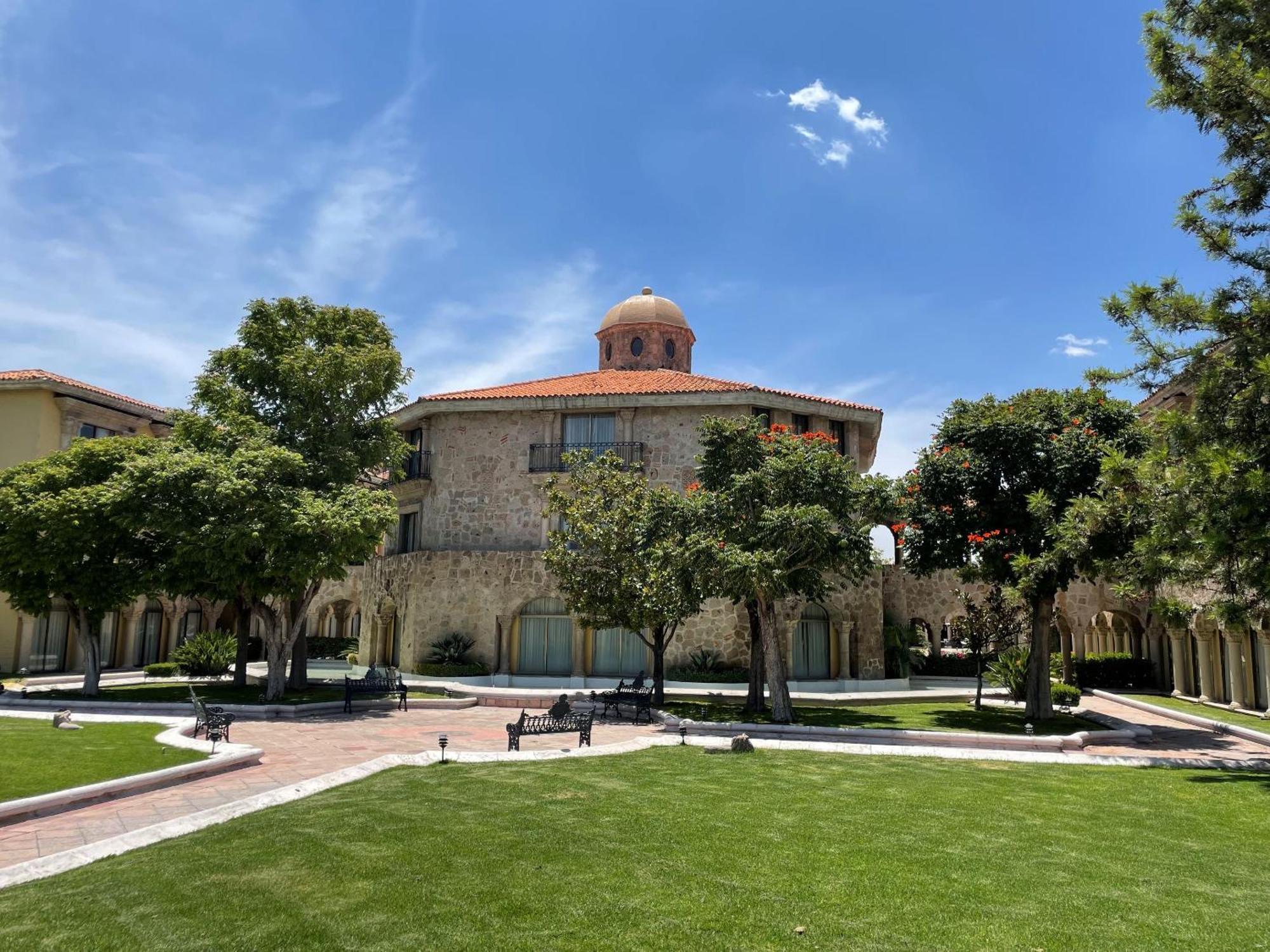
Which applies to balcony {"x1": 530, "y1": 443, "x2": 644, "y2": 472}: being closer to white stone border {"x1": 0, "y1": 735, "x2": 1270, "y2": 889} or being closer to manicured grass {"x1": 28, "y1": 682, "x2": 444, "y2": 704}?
manicured grass {"x1": 28, "y1": 682, "x2": 444, "y2": 704}

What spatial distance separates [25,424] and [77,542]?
13.9m

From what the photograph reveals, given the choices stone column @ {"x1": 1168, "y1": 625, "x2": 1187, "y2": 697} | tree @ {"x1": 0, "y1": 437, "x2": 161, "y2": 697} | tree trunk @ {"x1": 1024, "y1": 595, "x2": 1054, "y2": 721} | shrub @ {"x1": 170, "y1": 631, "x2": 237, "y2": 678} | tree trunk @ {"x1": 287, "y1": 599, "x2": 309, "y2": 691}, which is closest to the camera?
tree trunk @ {"x1": 1024, "y1": 595, "x2": 1054, "y2": 721}

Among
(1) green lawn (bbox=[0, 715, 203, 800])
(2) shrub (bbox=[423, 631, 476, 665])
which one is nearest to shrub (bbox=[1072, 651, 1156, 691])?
(2) shrub (bbox=[423, 631, 476, 665])

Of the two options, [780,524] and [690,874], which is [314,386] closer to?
[780,524]

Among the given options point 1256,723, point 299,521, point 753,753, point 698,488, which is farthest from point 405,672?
point 1256,723

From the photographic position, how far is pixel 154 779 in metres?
13.0

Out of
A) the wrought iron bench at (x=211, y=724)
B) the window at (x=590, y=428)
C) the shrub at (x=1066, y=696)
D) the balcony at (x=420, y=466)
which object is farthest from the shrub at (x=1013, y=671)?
the balcony at (x=420, y=466)

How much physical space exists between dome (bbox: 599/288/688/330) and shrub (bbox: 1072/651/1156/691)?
2250 cm

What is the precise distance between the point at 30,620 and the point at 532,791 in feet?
98.1

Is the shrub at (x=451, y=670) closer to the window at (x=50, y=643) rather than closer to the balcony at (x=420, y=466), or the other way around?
the balcony at (x=420, y=466)

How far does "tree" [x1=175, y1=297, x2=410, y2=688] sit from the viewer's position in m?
25.6

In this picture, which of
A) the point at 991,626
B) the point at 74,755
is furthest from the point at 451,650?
the point at 991,626

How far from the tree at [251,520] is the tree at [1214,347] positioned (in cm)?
1781

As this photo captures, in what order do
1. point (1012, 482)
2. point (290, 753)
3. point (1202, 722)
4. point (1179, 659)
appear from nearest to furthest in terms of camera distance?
point (290, 753), point (1012, 482), point (1202, 722), point (1179, 659)
